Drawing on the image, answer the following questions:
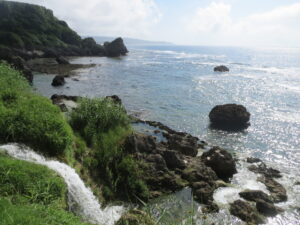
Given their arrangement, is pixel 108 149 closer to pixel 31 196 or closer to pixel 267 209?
pixel 31 196

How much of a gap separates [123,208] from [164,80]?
67127 mm

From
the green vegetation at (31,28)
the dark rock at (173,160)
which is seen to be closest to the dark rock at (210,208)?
the dark rock at (173,160)

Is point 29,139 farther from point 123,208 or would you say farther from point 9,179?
point 123,208

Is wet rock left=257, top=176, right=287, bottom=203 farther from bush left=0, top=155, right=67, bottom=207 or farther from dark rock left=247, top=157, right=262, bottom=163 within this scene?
bush left=0, top=155, right=67, bottom=207

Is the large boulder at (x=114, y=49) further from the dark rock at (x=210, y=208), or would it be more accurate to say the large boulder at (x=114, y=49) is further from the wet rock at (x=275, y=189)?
the dark rock at (x=210, y=208)

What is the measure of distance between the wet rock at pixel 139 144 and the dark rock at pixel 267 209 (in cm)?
1043

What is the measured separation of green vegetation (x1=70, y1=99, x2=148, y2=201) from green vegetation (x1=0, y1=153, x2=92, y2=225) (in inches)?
231

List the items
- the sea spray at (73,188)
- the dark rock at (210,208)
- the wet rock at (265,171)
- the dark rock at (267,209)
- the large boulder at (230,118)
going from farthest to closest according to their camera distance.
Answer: the large boulder at (230,118) < the wet rock at (265,171) < the dark rock at (267,209) < the dark rock at (210,208) < the sea spray at (73,188)

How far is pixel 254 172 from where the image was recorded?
96.5 ft

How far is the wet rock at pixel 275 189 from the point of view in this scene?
24.3m

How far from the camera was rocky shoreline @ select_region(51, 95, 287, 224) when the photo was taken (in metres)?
21.6

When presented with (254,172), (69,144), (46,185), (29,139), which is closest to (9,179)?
(46,185)

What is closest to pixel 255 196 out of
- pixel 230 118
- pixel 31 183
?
pixel 31 183

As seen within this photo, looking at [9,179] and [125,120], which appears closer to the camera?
[9,179]
